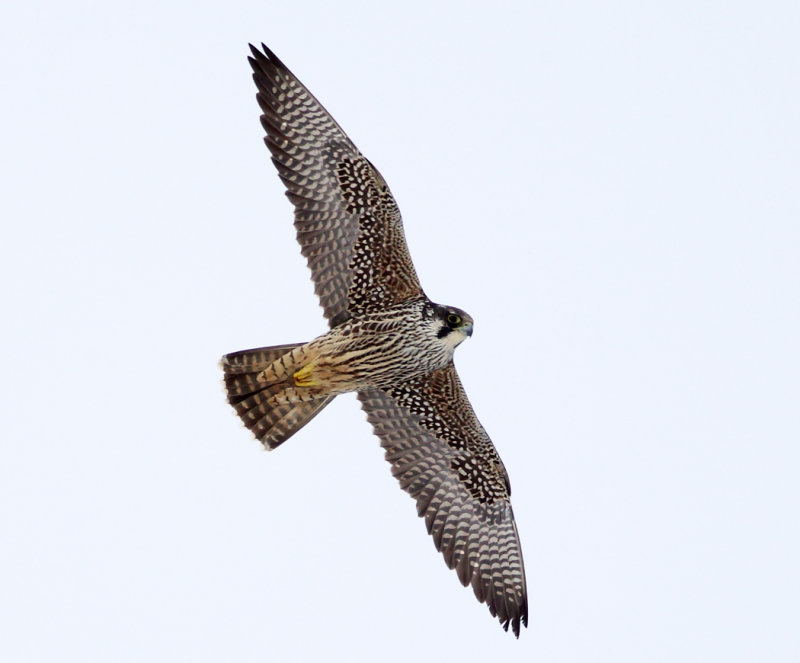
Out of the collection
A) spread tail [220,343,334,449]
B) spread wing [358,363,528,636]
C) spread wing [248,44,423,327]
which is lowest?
spread wing [358,363,528,636]

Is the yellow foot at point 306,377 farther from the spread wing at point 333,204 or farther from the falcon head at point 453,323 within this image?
the falcon head at point 453,323

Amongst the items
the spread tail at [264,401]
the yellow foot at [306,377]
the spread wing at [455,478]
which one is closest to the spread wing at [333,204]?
the yellow foot at [306,377]

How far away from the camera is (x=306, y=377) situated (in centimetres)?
1314

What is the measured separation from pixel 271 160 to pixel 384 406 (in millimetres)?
2661

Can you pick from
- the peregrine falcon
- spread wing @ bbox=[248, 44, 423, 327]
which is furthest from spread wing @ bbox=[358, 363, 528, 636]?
spread wing @ bbox=[248, 44, 423, 327]

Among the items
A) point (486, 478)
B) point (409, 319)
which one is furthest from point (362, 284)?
point (486, 478)

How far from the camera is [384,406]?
13.9m

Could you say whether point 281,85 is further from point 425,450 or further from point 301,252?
point 425,450

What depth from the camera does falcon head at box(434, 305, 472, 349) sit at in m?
13.1

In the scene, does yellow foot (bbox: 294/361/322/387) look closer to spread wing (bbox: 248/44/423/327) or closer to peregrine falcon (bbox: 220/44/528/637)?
peregrine falcon (bbox: 220/44/528/637)

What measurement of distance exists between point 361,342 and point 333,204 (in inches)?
51.8

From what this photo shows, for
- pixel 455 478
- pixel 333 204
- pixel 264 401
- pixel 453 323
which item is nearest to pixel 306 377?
pixel 264 401

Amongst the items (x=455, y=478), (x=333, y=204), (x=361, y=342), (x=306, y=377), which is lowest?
(x=455, y=478)

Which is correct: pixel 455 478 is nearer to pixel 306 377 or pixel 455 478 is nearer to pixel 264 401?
pixel 306 377
